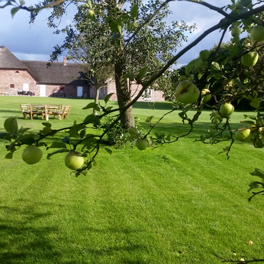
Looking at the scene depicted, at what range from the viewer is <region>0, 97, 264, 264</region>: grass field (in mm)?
3055

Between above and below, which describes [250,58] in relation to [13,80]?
below

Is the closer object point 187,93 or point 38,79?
point 187,93

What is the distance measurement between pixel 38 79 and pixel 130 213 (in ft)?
129

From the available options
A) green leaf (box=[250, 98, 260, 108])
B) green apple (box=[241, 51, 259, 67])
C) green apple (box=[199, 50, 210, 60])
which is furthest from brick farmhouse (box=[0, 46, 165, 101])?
green apple (box=[241, 51, 259, 67])

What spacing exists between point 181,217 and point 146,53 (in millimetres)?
3894

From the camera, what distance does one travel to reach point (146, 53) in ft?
21.1

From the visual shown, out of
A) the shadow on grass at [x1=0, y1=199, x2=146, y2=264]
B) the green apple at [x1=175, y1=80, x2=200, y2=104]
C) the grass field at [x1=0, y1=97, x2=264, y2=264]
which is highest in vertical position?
the green apple at [x1=175, y1=80, x2=200, y2=104]

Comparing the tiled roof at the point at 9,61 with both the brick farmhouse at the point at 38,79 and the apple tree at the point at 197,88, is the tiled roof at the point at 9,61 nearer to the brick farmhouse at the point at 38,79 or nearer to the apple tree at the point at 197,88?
the brick farmhouse at the point at 38,79

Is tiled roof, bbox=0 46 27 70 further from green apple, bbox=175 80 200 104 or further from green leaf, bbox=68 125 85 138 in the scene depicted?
green apple, bbox=175 80 200 104

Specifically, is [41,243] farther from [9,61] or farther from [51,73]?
[51,73]

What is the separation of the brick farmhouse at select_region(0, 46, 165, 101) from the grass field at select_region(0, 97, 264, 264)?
3061 centimetres

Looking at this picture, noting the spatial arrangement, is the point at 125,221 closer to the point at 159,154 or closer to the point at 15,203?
the point at 15,203

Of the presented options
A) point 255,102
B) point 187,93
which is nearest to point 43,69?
point 255,102

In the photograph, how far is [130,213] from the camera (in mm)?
3893
